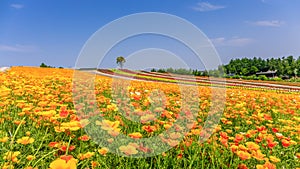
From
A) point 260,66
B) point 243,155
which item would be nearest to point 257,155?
point 243,155

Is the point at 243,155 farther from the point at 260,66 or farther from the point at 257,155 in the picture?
the point at 260,66

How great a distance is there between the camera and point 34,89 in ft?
12.7

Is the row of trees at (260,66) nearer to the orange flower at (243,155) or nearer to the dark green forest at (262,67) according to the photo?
the dark green forest at (262,67)

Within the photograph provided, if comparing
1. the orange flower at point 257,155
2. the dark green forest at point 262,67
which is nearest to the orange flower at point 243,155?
the orange flower at point 257,155

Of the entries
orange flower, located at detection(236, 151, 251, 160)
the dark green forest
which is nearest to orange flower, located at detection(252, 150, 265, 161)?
orange flower, located at detection(236, 151, 251, 160)

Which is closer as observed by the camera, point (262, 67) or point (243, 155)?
point (243, 155)

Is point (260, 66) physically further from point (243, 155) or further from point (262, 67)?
point (243, 155)

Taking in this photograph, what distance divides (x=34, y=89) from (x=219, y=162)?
296 cm

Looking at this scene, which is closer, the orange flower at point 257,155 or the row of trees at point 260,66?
the orange flower at point 257,155

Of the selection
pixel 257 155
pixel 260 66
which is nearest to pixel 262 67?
pixel 260 66

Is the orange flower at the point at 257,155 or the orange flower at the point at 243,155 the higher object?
the orange flower at the point at 243,155

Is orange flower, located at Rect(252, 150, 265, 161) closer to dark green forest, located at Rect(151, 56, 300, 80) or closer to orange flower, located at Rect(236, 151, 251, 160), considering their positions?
orange flower, located at Rect(236, 151, 251, 160)

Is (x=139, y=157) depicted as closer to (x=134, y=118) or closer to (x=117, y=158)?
(x=117, y=158)

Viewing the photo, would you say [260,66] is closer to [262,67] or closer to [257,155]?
[262,67]
